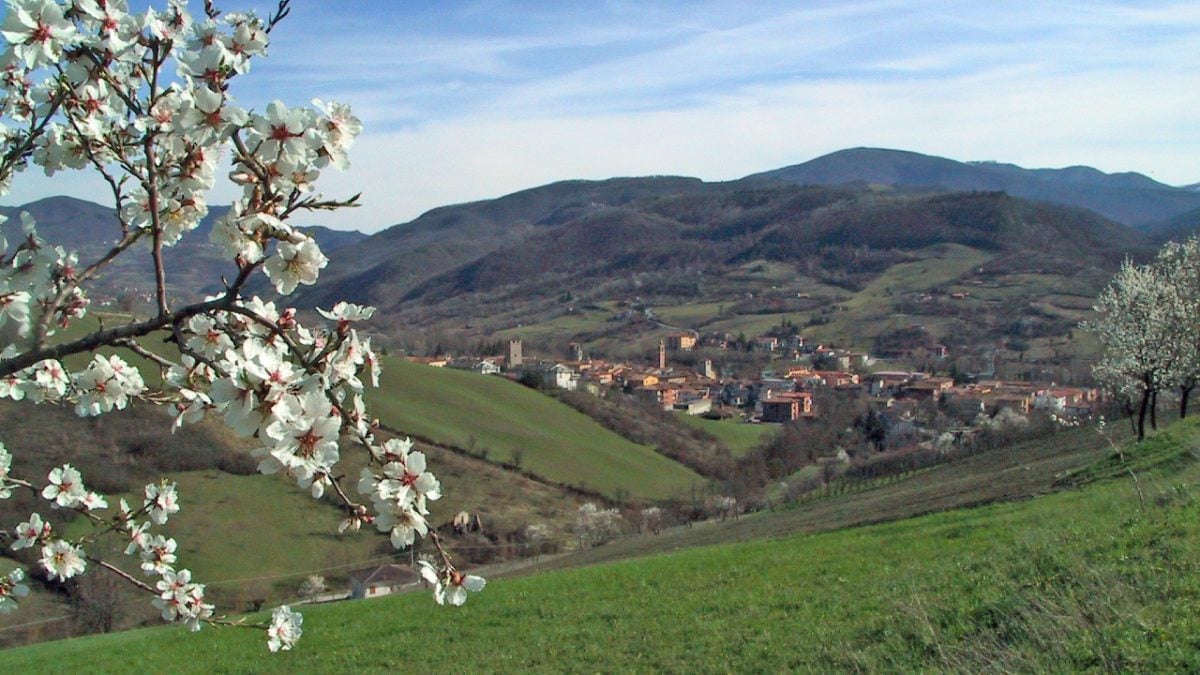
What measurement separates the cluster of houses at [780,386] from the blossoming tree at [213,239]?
71319 millimetres

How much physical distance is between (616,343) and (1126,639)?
133 metres

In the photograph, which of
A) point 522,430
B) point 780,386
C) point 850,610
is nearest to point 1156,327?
Answer: point 850,610

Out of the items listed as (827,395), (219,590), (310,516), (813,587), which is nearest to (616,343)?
(827,395)

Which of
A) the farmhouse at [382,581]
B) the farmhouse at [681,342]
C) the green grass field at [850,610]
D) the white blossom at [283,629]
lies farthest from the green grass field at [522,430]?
the farmhouse at [681,342]

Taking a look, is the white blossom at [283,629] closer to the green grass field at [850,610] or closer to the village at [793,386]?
the green grass field at [850,610]

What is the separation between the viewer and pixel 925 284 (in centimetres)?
14788

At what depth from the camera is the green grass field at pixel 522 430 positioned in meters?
61.7

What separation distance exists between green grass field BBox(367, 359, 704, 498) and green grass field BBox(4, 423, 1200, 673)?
38.2 metres

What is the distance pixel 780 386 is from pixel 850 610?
92.6 meters

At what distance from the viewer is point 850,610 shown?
11.0m

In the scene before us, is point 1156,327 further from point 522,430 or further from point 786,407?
point 786,407

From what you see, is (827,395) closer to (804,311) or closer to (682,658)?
(804,311)

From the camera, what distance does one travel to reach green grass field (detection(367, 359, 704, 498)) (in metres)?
Answer: 61.7

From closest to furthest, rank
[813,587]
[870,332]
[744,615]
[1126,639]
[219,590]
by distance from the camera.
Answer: [1126,639]
[744,615]
[813,587]
[219,590]
[870,332]
